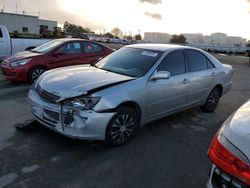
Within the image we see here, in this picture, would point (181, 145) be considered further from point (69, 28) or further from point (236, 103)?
point (69, 28)

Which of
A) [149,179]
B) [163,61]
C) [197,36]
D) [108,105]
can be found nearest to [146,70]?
[163,61]

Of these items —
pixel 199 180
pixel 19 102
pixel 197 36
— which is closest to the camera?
pixel 199 180

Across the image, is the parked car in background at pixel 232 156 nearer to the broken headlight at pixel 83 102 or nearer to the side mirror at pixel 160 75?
the broken headlight at pixel 83 102

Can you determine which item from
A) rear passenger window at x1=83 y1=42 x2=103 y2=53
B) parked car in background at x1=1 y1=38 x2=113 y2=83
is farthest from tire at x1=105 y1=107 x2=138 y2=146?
rear passenger window at x1=83 y1=42 x2=103 y2=53

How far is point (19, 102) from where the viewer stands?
21.7ft

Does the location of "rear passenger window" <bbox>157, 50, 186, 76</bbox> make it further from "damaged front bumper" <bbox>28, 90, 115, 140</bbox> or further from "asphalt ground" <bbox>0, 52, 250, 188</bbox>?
"damaged front bumper" <bbox>28, 90, 115, 140</bbox>

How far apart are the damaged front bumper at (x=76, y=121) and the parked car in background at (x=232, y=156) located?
6.47ft

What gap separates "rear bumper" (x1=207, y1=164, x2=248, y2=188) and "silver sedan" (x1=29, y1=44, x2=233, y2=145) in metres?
2.02

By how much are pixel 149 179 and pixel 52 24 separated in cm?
5152

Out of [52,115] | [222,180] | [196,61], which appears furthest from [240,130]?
[196,61]

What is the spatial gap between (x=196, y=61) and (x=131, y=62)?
158cm

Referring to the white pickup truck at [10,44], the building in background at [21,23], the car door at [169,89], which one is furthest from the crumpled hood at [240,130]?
the building in background at [21,23]

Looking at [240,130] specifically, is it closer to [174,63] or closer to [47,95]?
[47,95]

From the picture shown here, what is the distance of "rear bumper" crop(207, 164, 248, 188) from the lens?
6.46ft
